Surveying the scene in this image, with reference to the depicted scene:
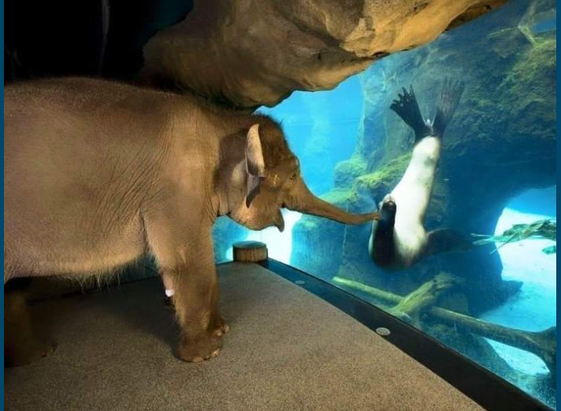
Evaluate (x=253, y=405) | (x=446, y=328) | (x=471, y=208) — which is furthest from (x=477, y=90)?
(x=253, y=405)

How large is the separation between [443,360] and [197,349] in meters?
1.29

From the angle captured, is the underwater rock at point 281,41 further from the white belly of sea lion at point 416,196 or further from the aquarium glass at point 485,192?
the aquarium glass at point 485,192

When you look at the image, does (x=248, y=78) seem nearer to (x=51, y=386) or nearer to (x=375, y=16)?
(x=375, y=16)

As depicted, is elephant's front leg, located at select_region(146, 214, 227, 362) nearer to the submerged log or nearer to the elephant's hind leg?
the elephant's hind leg

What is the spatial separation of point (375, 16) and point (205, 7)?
4.75 feet

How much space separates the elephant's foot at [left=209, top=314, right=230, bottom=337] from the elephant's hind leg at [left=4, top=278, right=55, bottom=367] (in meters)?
0.87

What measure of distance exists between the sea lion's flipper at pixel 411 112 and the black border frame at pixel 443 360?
5215mm

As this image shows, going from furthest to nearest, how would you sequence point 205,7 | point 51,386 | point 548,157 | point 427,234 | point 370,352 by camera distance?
point 548,157 < point 427,234 < point 205,7 < point 370,352 < point 51,386

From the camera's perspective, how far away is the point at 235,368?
1926 millimetres

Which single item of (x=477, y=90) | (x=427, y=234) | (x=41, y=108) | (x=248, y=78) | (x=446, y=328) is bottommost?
(x=446, y=328)

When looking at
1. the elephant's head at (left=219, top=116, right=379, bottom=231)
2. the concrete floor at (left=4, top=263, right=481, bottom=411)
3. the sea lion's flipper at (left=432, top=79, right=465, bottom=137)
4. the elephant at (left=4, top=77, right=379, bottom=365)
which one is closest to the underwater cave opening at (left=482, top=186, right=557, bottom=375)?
the sea lion's flipper at (left=432, top=79, right=465, bottom=137)

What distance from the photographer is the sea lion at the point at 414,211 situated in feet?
22.2

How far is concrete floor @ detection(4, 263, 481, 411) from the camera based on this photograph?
1.68 meters

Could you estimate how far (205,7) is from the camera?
8.64 feet
